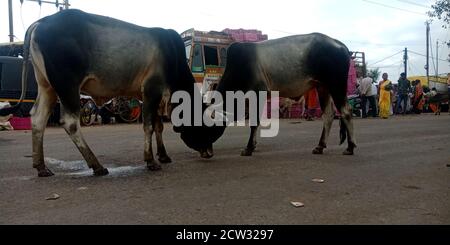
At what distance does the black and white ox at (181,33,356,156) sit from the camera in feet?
22.9

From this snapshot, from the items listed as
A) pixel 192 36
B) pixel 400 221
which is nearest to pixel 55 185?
pixel 400 221

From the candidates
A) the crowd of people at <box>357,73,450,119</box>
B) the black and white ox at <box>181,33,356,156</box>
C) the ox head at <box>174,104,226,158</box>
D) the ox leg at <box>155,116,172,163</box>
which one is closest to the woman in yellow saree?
the crowd of people at <box>357,73,450,119</box>

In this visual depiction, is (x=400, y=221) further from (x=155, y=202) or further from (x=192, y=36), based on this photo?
(x=192, y=36)

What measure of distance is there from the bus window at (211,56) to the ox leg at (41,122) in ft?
39.9

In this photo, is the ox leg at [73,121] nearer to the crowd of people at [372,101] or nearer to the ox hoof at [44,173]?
the ox hoof at [44,173]

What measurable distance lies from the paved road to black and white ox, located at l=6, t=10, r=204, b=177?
0.61 m

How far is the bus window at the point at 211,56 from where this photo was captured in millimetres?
17202

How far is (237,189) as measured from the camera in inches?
170

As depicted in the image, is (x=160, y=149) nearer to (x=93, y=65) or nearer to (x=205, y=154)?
(x=205, y=154)

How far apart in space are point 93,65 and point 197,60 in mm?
12114

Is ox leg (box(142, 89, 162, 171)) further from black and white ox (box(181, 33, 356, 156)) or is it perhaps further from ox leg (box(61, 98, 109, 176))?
black and white ox (box(181, 33, 356, 156))

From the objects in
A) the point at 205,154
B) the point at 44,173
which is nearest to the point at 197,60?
the point at 205,154
